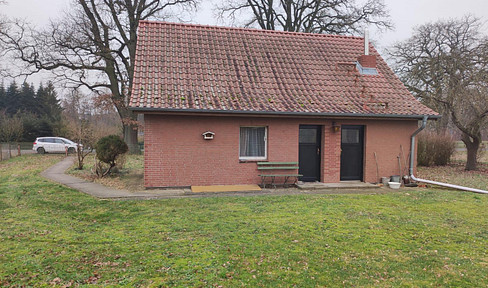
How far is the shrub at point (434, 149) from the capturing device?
18797 mm

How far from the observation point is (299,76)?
12.8 metres

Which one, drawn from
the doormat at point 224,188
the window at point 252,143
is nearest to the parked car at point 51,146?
the doormat at point 224,188

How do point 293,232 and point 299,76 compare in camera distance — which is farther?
point 299,76

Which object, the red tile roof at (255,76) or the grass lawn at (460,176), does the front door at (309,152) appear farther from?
the grass lawn at (460,176)

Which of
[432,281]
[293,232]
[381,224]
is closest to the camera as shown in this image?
[432,281]

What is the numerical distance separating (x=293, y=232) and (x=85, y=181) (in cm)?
917

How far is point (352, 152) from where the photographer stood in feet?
39.9

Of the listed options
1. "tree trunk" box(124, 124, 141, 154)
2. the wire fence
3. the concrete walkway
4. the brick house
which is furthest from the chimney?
the wire fence

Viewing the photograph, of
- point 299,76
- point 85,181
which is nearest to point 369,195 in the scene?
point 299,76

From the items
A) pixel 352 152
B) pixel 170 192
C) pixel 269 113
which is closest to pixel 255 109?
pixel 269 113

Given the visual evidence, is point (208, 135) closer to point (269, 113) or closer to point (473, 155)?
point (269, 113)

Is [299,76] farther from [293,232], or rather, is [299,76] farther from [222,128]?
[293,232]

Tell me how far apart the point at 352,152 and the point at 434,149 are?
9.79 meters

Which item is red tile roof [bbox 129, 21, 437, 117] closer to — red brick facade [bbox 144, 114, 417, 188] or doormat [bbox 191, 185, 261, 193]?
red brick facade [bbox 144, 114, 417, 188]
